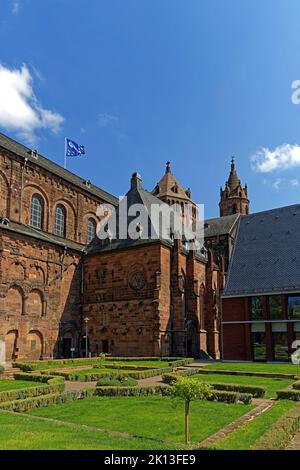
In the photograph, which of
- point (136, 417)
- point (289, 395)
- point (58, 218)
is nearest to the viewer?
point (136, 417)

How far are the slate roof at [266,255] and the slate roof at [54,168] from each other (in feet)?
64.4

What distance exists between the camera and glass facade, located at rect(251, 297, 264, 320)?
3908cm

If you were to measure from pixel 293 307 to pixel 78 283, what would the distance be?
22.7m

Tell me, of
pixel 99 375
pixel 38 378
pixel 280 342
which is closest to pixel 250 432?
pixel 99 375

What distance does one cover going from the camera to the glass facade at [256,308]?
128 feet

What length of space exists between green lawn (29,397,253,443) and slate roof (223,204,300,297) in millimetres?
24761

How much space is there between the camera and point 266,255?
43.8 m

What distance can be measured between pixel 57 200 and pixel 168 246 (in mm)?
14548

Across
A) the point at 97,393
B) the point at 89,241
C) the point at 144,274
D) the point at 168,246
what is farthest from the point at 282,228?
the point at 97,393

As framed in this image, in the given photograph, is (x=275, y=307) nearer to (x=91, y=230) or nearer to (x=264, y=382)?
(x=264, y=382)

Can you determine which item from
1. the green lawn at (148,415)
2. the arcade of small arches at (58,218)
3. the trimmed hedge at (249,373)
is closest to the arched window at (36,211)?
the arcade of small arches at (58,218)

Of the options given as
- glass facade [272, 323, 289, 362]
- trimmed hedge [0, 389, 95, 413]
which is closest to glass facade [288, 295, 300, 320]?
glass facade [272, 323, 289, 362]

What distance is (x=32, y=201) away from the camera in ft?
144
